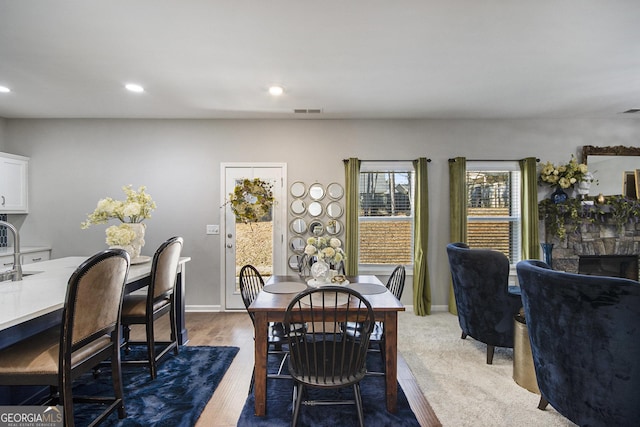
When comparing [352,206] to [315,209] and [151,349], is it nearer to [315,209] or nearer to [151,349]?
[315,209]

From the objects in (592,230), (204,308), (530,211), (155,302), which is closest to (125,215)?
(155,302)

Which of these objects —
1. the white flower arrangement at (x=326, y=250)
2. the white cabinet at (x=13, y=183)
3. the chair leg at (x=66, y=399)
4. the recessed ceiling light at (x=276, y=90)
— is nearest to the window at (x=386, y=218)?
the recessed ceiling light at (x=276, y=90)

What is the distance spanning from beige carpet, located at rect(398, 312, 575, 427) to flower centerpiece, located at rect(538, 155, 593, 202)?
2.31 metres

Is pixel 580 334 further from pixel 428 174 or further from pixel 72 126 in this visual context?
pixel 72 126

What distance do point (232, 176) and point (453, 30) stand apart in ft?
10.2

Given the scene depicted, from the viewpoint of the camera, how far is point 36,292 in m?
1.88

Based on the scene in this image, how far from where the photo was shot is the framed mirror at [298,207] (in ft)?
14.2

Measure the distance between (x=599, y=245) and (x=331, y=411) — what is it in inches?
166

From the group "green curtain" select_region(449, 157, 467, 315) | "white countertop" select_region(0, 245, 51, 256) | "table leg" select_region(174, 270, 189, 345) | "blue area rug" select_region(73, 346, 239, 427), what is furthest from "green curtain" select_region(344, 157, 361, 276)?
"white countertop" select_region(0, 245, 51, 256)

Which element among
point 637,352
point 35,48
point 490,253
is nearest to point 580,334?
point 637,352

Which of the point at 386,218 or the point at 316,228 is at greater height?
the point at 386,218

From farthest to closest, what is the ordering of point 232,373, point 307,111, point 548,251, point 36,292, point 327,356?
point 548,251 < point 307,111 < point 232,373 < point 327,356 < point 36,292

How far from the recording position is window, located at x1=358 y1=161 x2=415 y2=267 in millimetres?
4418

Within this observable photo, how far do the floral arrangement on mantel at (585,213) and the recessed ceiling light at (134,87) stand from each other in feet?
16.4
